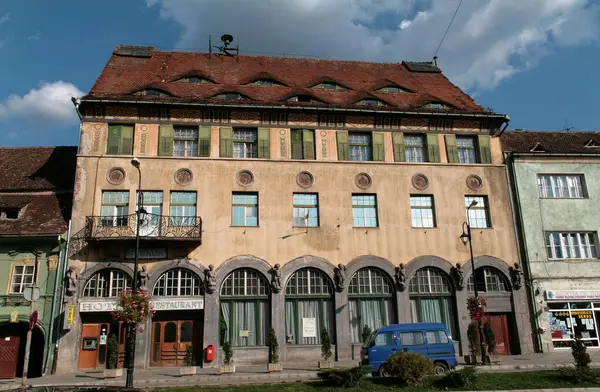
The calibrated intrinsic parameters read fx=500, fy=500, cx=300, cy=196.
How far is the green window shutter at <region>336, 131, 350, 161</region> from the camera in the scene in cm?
2642

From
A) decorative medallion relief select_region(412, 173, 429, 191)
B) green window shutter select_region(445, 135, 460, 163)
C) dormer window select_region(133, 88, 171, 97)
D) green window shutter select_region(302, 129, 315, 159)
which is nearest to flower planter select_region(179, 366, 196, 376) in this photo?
green window shutter select_region(302, 129, 315, 159)

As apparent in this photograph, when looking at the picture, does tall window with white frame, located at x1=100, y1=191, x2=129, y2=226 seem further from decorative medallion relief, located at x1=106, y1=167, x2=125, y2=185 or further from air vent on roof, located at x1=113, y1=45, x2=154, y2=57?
air vent on roof, located at x1=113, y1=45, x2=154, y2=57

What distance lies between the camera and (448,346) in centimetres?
1803

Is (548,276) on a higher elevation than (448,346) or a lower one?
higher

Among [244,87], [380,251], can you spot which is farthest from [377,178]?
[244,87]

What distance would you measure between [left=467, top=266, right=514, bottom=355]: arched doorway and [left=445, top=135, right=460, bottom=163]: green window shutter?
5.97 meters

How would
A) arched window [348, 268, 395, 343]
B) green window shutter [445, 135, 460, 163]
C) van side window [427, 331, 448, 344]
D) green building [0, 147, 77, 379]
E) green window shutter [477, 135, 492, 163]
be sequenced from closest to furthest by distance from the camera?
van side window [427, 331, 448, 344], green building [0, 147, 77, 379], arched window [348, 268, 395, 343], green window shutter [445, 135, 460, 163], green window shutter [477, 135, 492, 163]

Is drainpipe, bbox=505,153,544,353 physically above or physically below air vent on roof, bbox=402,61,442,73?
below

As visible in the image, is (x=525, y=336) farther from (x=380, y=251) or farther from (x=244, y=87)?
(x=244, y=87)

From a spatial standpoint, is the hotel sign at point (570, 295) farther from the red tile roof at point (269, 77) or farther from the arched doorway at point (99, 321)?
the arched doorway at point (99, 321)

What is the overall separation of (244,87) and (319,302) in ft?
41.3

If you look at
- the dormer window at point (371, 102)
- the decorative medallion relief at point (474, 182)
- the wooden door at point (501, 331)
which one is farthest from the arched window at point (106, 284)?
the decorative medallion relief at point (474, 182)

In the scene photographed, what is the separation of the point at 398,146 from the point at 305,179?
5524 millimetres

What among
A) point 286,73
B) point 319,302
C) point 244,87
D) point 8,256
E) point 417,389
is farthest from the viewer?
point 286,73
